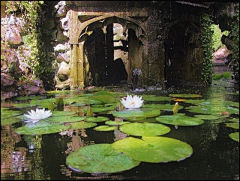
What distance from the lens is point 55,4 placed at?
7.11 m

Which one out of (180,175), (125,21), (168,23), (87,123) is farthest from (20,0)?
(180,175)

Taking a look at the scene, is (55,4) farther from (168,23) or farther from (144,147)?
(144,147)

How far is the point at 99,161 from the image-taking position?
5.33 ft

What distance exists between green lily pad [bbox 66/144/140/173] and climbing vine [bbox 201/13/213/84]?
6749 mm

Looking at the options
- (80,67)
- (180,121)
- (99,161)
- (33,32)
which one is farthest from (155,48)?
(99,161)

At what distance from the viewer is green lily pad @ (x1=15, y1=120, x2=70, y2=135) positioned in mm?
2379

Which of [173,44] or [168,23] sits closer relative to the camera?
[168,23]

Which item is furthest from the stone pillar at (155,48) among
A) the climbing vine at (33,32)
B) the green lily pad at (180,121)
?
the green lily pad at (180,121)

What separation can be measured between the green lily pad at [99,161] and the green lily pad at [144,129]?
18.7 inches

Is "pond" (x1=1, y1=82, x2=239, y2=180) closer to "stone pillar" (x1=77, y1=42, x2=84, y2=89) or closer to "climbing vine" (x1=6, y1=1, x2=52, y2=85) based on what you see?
"climbing vine" (x1=6, y1=1, x2=52, y2=85)

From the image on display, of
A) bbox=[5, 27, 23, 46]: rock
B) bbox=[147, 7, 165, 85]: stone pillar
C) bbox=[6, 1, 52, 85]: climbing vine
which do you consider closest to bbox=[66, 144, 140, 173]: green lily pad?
bbox=[5, 27, 23, 46]: rock

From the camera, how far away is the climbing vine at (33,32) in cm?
647

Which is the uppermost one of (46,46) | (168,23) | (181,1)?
(181,1)

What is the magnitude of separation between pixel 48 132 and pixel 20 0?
516cm
